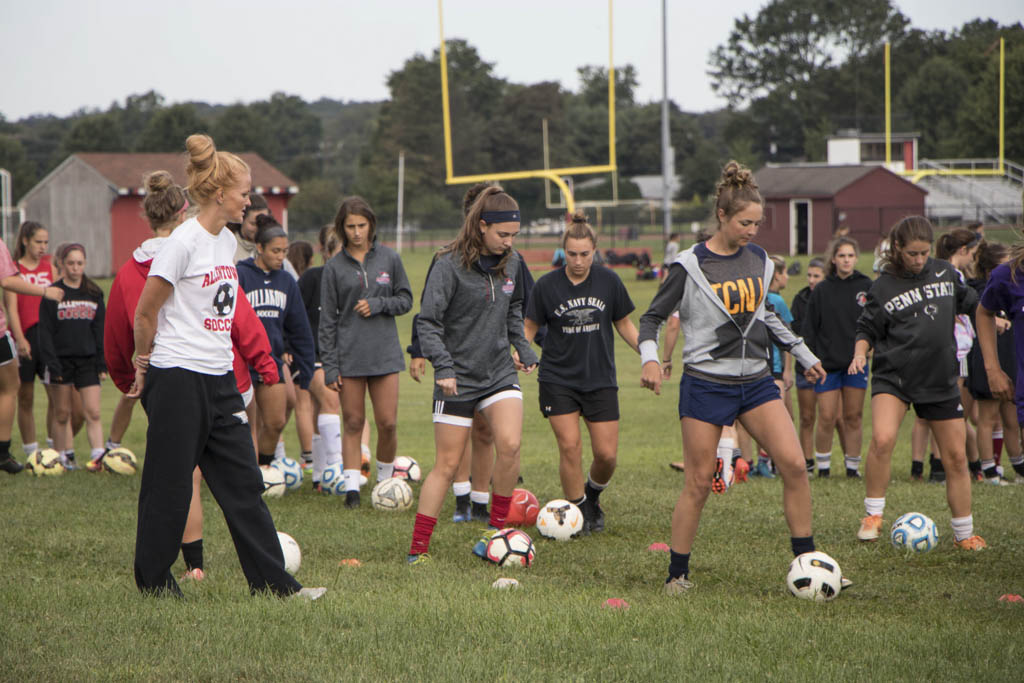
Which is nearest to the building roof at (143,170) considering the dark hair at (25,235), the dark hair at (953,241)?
the dark hair at (25,235)

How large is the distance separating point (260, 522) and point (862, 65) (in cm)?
8921

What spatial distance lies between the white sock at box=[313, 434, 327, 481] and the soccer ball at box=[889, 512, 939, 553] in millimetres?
4877

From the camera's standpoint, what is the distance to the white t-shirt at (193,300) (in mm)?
4867

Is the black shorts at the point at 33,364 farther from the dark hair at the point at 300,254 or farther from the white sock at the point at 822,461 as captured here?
→ the white sock at the point at 822,461

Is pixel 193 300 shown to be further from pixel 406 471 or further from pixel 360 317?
pixel 406 471

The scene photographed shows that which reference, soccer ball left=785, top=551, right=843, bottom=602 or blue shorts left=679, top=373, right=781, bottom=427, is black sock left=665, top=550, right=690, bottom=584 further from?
blue shorts left=679, top=373, right=781, bottom=427

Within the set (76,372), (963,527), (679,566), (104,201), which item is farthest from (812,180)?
(679,566)

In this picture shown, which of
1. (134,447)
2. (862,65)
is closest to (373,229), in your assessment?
(134,447)

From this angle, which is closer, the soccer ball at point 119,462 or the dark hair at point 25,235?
the soccer ball at point 119,462

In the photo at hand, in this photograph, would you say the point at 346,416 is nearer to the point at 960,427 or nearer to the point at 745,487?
the point at 745,487

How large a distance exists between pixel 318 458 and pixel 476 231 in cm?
400

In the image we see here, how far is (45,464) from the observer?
383 inches

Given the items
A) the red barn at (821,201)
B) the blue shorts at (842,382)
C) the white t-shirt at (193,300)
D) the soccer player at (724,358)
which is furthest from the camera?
the red barn at (821,201)

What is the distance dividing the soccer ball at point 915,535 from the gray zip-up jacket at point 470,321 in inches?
107
